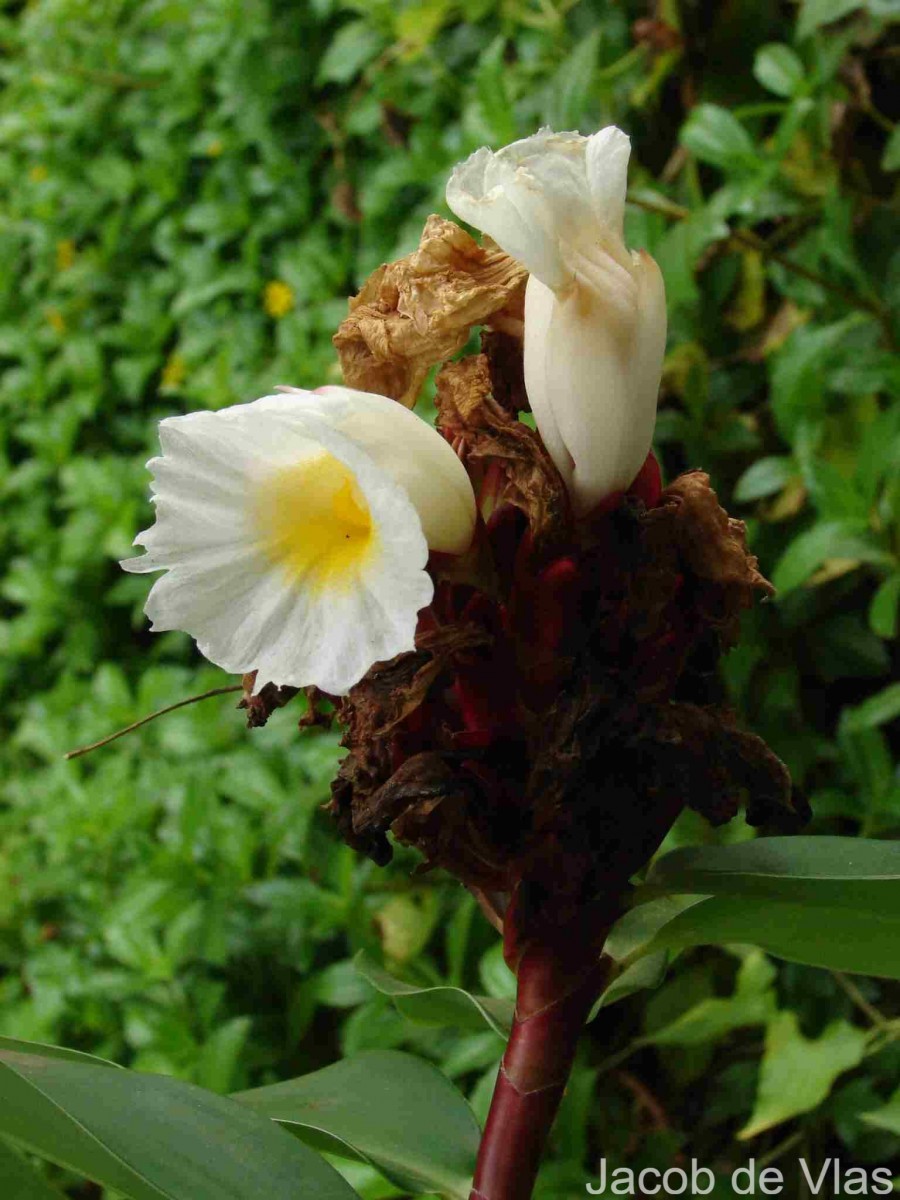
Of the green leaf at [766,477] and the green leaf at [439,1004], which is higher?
the green leaf at [439,1004]

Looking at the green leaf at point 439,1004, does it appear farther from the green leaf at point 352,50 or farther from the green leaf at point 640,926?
the green leaf at point 352,50

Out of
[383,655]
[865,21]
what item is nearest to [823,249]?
[865,21]

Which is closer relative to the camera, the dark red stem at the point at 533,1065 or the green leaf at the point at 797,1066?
the dark red stem at the point at 533,1065

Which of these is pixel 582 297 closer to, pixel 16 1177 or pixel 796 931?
pixel 796 931

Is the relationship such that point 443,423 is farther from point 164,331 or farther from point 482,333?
point 164,331

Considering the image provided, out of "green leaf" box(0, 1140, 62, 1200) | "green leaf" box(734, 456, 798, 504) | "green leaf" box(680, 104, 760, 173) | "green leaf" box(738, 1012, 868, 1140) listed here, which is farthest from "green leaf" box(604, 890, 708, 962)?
"green leaf" box(680, 104, 760, 173)

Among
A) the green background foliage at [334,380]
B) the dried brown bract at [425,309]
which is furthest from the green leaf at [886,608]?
the dried brown bract at [425,309]

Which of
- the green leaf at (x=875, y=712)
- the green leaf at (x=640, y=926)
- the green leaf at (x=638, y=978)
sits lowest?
the green leaf at (x=875, y=712)
